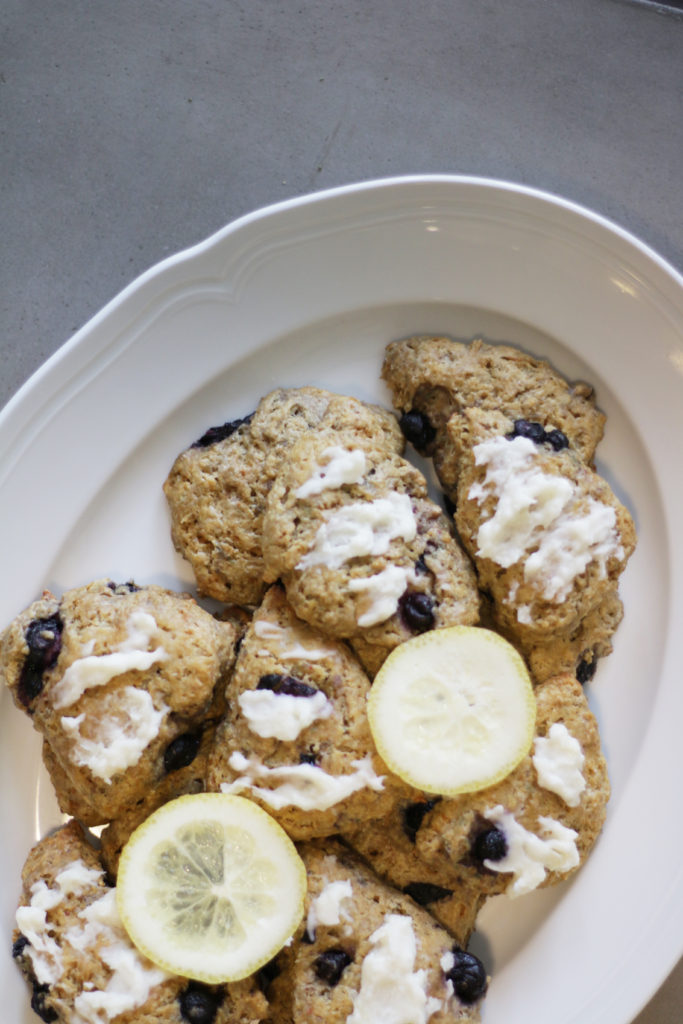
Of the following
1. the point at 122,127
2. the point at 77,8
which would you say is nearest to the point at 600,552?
the point at 122,127

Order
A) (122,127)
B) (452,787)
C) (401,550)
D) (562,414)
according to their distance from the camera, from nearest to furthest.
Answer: (452,787), (401,550), (562,414), (122,127)

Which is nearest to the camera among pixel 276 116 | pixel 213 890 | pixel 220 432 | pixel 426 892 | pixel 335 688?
pixel 213 890

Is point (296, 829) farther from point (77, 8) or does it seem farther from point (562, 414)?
point (77, 8)

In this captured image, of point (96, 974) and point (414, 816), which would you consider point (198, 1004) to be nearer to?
point (96, 974)

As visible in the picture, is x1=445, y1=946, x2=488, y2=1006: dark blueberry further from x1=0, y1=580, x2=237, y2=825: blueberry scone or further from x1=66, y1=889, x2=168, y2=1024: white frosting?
x1=0, y1=580, x2=237, y2=825: blueberry scone

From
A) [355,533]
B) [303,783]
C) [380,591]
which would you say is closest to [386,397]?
[355,533]

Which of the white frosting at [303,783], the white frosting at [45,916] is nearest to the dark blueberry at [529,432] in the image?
the white frosting at [303,783]

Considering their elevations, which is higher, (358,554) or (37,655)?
(358,554)

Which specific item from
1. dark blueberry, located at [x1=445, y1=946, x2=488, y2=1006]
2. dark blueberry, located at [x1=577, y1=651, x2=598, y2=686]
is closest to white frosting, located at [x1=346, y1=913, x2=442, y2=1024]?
dark blueberry, located at [x1=445, y1=946, x2=488, y2=1006]
